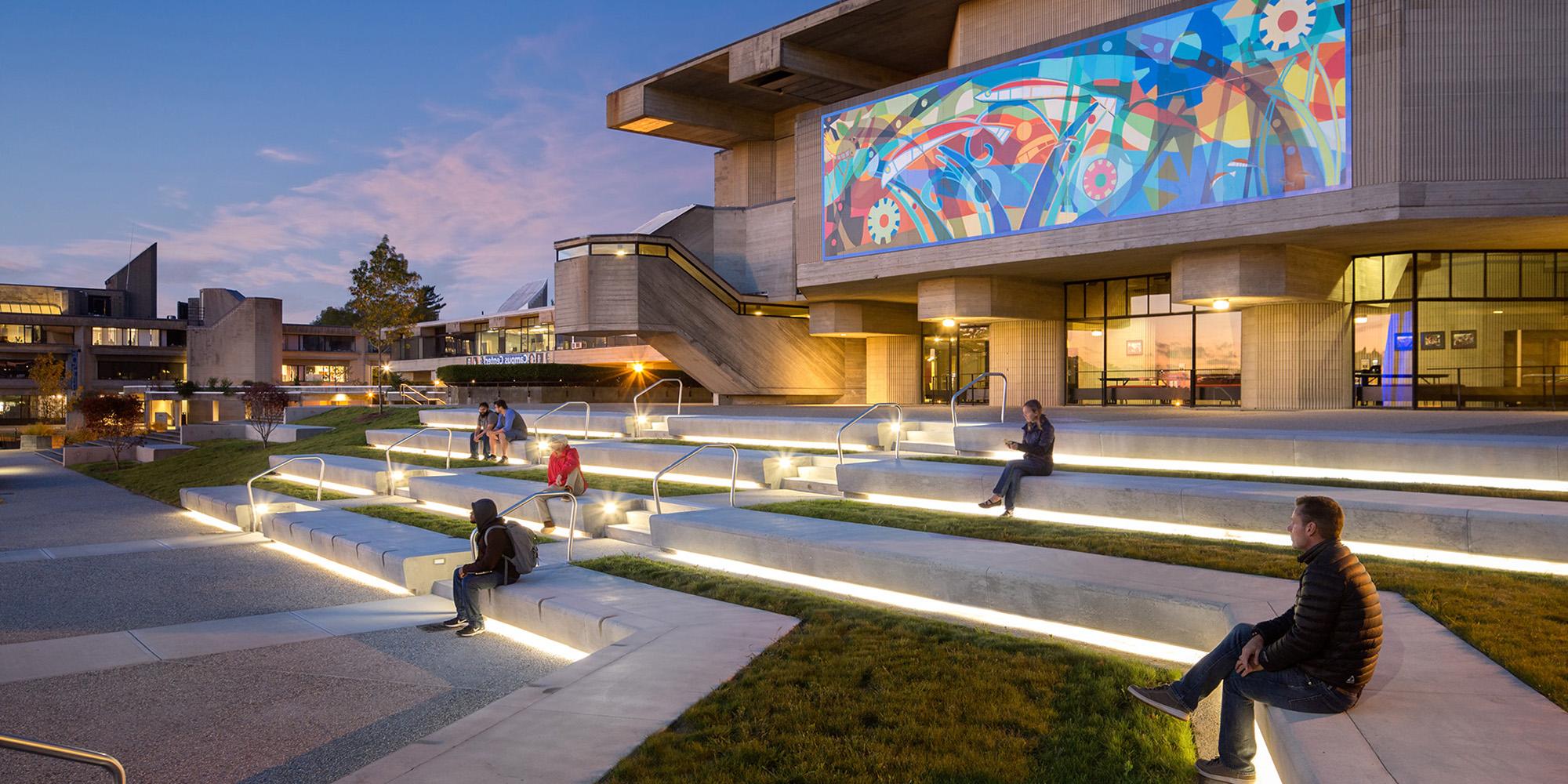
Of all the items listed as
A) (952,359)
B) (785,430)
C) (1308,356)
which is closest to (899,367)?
(952,359)

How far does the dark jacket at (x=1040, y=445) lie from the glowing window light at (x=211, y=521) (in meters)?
13.9

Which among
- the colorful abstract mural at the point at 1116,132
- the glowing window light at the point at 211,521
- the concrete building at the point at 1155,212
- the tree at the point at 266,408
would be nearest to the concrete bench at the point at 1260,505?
the concrete building at the point at 1155,212

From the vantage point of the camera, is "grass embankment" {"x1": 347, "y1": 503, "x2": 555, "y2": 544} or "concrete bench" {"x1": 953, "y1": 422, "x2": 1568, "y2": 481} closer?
"concrete bench" {"x1": 953, "y1": 422, "x2": 1568, "y2": 481}

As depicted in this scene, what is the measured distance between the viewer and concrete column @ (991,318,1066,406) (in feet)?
82.7

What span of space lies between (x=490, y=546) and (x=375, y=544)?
3628mm

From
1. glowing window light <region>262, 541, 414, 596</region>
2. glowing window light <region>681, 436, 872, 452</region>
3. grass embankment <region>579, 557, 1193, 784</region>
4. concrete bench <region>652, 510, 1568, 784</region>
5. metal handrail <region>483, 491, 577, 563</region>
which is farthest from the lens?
glowing window light <region>681, 436, 872, 452</region>

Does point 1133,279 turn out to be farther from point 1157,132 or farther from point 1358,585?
point 1358,585

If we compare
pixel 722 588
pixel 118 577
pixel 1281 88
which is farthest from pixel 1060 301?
pixel 118 577

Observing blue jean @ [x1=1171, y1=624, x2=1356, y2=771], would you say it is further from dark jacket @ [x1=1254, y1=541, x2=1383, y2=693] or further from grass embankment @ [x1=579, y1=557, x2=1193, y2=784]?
grass embankment @ [x1=579, y1=557, x2=1193, y2=784]

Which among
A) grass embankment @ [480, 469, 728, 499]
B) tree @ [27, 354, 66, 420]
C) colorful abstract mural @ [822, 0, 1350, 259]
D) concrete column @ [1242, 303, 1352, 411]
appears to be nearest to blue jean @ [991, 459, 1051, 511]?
grass embankment @ [480, 469, 728, 499]

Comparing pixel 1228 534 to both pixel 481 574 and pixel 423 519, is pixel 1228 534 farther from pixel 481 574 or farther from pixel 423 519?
pixel 423 519

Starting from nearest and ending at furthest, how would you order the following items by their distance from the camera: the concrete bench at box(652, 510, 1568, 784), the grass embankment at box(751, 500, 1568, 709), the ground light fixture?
the concrete bench at box(652, 510, 1568, 784) → the grass embankment at box(751, 500, 1568, 709) → the ground light fixture

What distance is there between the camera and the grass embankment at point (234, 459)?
2508 cm

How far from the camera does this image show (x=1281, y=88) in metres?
16.6
